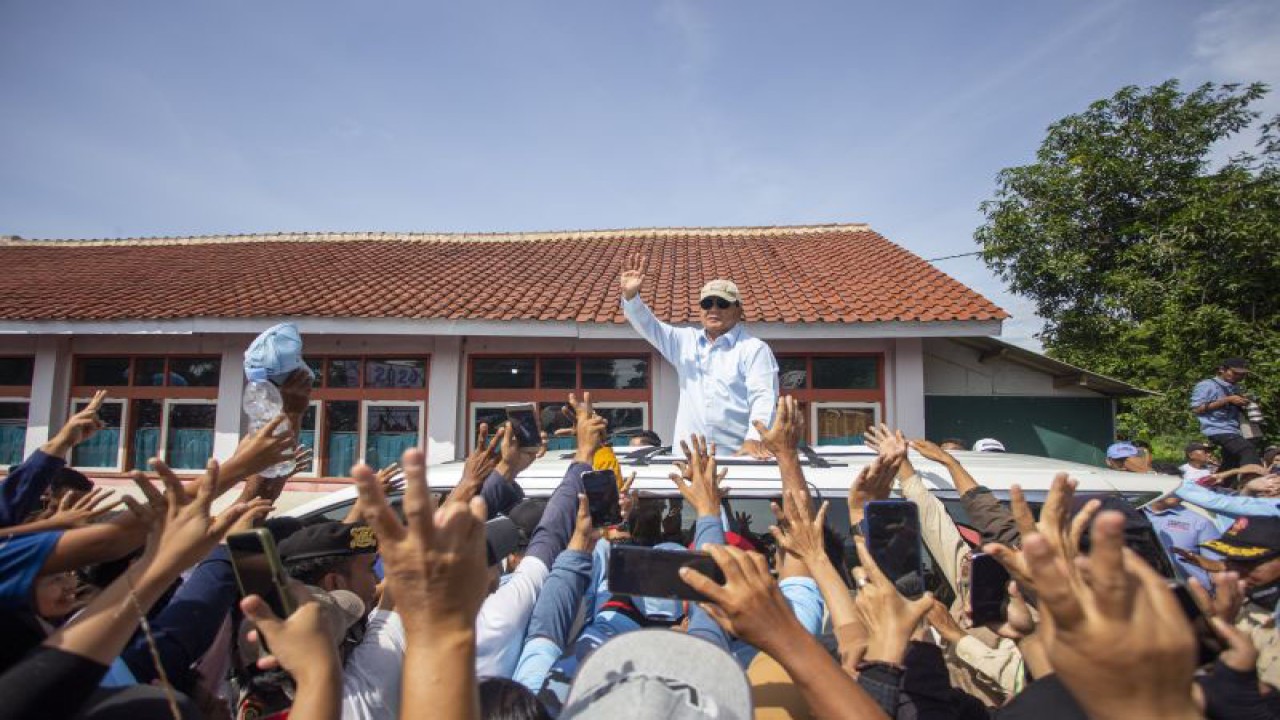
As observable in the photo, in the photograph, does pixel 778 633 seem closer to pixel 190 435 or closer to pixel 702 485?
pixel 702 485

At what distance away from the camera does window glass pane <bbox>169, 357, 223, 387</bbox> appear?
8.27m

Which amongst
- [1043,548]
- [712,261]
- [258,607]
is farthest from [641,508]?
[712,261]

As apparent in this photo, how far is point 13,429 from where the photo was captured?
858 cm

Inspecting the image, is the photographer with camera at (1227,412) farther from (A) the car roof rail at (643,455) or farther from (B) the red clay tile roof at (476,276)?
(A) the car roof rail at (643,455)

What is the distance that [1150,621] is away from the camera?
2.62ft

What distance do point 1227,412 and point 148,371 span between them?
42.8ft

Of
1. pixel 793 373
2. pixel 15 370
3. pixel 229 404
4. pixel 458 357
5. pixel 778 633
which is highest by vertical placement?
pixel 458 357

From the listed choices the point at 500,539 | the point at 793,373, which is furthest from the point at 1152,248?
the point at 500,539

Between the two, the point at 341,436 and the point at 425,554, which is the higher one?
the point at 425,554

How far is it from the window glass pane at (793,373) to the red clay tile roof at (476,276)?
28.0 inches

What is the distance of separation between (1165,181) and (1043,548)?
15405 millimetres

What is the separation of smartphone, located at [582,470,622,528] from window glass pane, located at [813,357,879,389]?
5.93 meters

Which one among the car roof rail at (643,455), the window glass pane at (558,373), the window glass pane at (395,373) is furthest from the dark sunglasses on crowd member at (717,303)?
the window glass pane at (395,373)

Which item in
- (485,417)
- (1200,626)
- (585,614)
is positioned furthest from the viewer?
(485,417)
